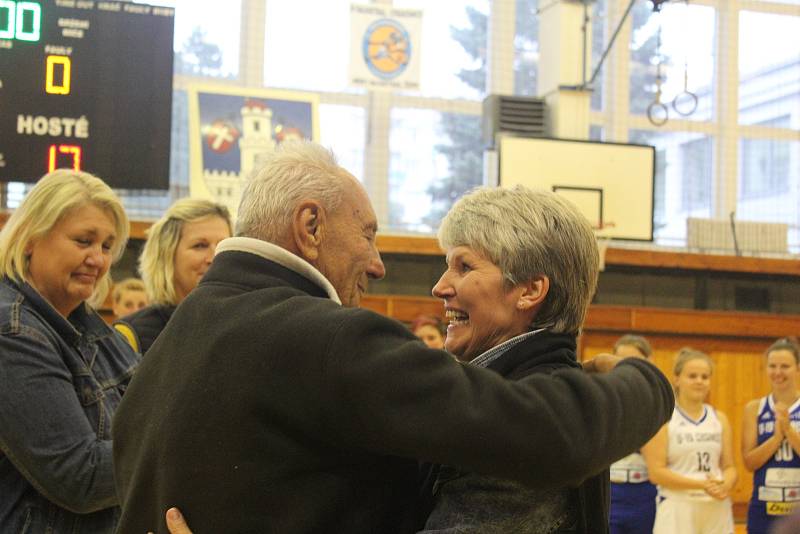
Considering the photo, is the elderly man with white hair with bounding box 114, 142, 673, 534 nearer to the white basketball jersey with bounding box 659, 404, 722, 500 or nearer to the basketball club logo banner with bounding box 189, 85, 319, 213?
the white basketball jersey with bounding box 659, 404, 722, 500

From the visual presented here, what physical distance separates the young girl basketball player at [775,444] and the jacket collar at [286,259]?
5.18m

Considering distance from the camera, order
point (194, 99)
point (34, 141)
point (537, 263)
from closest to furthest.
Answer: point (537, 263), point (34, 141), point (194, 99)

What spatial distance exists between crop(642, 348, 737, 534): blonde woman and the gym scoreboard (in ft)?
12.8

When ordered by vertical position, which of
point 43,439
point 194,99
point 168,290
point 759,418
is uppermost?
point 194,99

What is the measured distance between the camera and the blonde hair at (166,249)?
3.43m

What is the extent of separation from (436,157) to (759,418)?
17.4 ft

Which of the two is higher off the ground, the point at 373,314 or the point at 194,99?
the point at 194,99

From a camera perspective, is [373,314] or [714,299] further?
[714,299]

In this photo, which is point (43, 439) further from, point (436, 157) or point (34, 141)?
point (436, 157)

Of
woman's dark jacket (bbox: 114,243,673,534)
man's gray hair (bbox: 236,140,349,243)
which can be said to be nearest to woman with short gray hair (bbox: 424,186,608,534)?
woman's dark jacket (bbox: 114,243,673,534)

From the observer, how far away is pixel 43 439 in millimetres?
2223

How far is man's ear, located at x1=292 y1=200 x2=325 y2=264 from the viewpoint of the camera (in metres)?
1.73

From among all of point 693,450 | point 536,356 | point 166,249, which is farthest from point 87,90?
point 536,356

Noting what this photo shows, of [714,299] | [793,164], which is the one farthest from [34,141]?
Result: [793,164]
